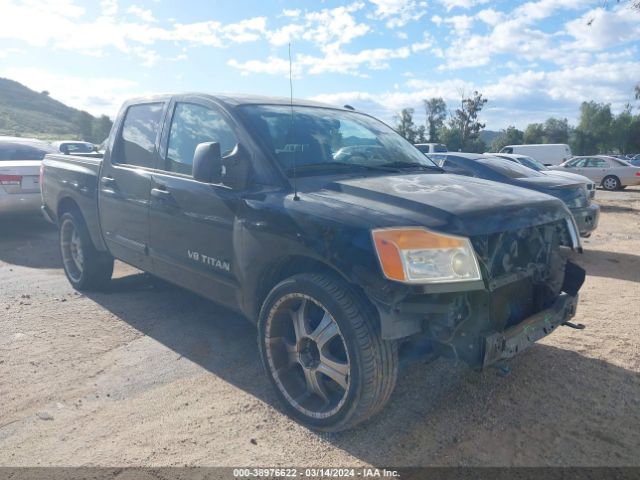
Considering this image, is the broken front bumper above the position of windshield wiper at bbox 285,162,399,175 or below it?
below

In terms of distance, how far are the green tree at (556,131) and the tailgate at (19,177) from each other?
6951cm

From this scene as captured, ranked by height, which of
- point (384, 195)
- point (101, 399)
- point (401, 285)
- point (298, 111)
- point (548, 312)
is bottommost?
point (101, 399)

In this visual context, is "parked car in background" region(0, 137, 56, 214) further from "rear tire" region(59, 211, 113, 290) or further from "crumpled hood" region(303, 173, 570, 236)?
"crumpled hood" region(303, 173, 570, 236)

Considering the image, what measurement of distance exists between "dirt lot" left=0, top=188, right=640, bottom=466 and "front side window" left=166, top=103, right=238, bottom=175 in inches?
57.3

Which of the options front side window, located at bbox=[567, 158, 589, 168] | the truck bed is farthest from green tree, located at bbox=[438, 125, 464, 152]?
the truck bed

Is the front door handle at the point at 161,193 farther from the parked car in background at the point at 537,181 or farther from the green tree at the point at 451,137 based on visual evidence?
the green tree at the point at 451,137

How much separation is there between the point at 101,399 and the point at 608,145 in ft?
243

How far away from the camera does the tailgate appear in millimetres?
7977

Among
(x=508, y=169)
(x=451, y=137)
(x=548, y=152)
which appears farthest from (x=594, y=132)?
(x=508, y=169)

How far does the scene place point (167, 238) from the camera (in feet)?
12.8

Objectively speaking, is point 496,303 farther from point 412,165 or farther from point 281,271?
point 412,165

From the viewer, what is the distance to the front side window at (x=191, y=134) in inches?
142

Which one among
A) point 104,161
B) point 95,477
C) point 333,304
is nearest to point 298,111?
point 333,304

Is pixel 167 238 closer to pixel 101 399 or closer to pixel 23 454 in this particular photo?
pixel 101 399
